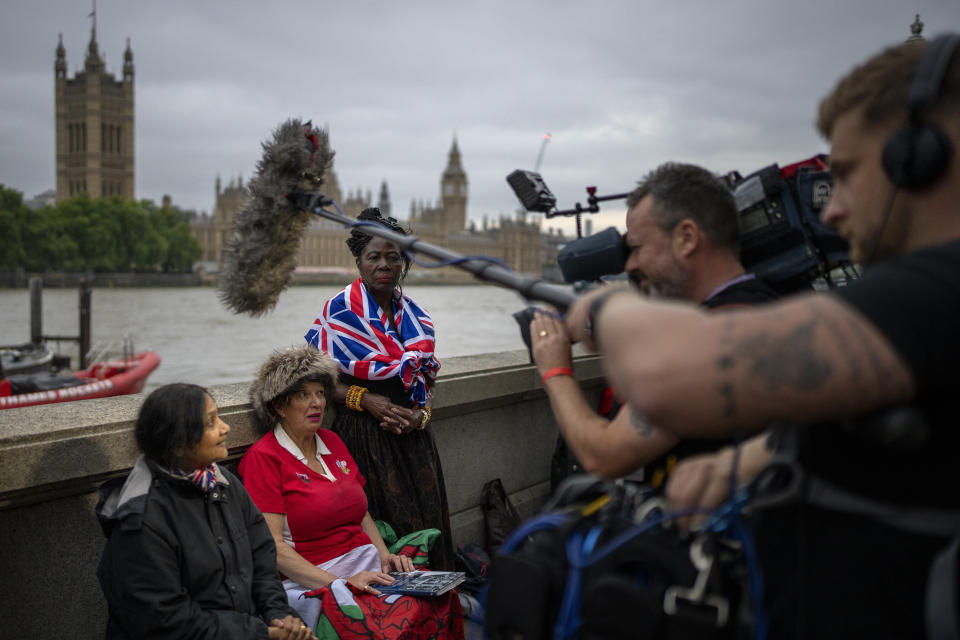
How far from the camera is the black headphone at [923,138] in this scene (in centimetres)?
100

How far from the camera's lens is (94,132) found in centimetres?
10175

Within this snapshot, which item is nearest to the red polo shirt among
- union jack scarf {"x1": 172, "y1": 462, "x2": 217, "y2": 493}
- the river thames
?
union jack scarf {"x1": 172, "y1": 462, "x2": 217, "y2": 493}

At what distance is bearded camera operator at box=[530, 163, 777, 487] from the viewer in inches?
66.1

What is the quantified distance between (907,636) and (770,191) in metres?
1.21

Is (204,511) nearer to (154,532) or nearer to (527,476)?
(154,532)

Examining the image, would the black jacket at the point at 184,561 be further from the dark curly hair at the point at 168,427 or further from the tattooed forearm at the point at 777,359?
the tattooed forearm at the point at 777,359

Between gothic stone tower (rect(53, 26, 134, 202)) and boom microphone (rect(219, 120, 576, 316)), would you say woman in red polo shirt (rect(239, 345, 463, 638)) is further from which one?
gothic stone tower (rect(53, 26, 134, 202))

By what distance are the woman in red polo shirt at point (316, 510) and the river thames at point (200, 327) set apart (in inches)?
602

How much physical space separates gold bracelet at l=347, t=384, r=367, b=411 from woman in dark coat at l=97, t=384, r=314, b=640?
78 cm

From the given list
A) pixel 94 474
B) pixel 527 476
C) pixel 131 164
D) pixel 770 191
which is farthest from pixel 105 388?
pixel 131 164

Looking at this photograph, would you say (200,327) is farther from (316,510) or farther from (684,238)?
(684,238)

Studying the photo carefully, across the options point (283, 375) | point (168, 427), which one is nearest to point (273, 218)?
point (168, 427)

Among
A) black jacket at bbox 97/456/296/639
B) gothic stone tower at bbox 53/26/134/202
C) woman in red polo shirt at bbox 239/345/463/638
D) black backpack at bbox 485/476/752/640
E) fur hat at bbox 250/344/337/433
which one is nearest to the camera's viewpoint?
black backpack at bbox 485/476/752/640

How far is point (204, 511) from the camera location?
2477 millimetres
